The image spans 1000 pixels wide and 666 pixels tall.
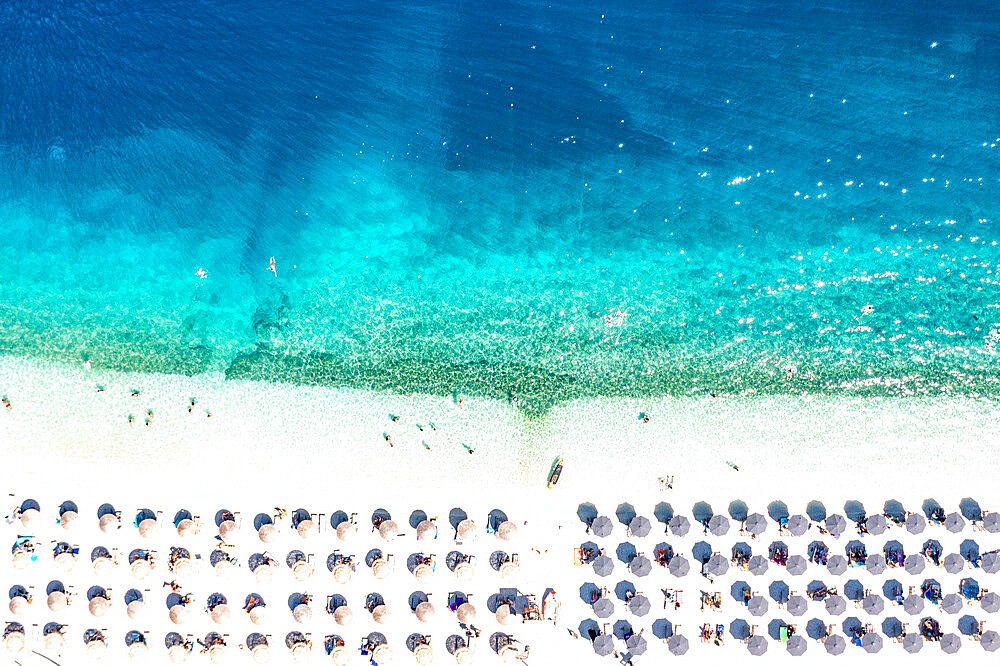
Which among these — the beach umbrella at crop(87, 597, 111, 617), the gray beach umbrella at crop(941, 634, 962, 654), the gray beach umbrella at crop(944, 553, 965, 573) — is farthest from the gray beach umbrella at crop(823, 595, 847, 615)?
the beach umbrella at crop(87, 597, 111, 617)

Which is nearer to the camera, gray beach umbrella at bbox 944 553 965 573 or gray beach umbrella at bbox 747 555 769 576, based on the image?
gray beach umbrella at bbox 944 553 965 573

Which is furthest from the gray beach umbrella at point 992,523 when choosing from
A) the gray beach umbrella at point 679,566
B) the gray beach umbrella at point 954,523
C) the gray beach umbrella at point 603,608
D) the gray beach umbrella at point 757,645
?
the gray beach umbrella at point 603,608

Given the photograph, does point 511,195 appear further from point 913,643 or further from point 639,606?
point 913,643

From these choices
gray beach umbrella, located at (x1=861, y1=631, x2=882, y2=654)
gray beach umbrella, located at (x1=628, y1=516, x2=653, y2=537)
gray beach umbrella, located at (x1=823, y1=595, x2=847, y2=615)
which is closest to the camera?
gray beach umbrella, located at (x1=861, y1=631, x2=882, y2=654)

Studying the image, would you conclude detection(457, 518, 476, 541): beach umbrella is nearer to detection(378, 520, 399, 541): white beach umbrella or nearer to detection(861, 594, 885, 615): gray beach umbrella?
detection(378, 520, 399, 541): white beach umbrella

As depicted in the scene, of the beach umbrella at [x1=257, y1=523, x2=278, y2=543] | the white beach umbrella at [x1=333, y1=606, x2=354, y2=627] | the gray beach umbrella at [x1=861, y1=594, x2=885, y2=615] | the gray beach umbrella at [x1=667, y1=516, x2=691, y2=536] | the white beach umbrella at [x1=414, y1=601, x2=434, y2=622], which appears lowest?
the white beach umbrella at [x1=333, y1=606, x2=354, y2=627]

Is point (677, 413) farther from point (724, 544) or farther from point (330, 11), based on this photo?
point (330, 11)

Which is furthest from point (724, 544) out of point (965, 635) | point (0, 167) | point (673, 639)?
point (0, 167)

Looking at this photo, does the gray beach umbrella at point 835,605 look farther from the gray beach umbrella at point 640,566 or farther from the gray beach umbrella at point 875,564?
the gray beach umbrella at point 640,566
